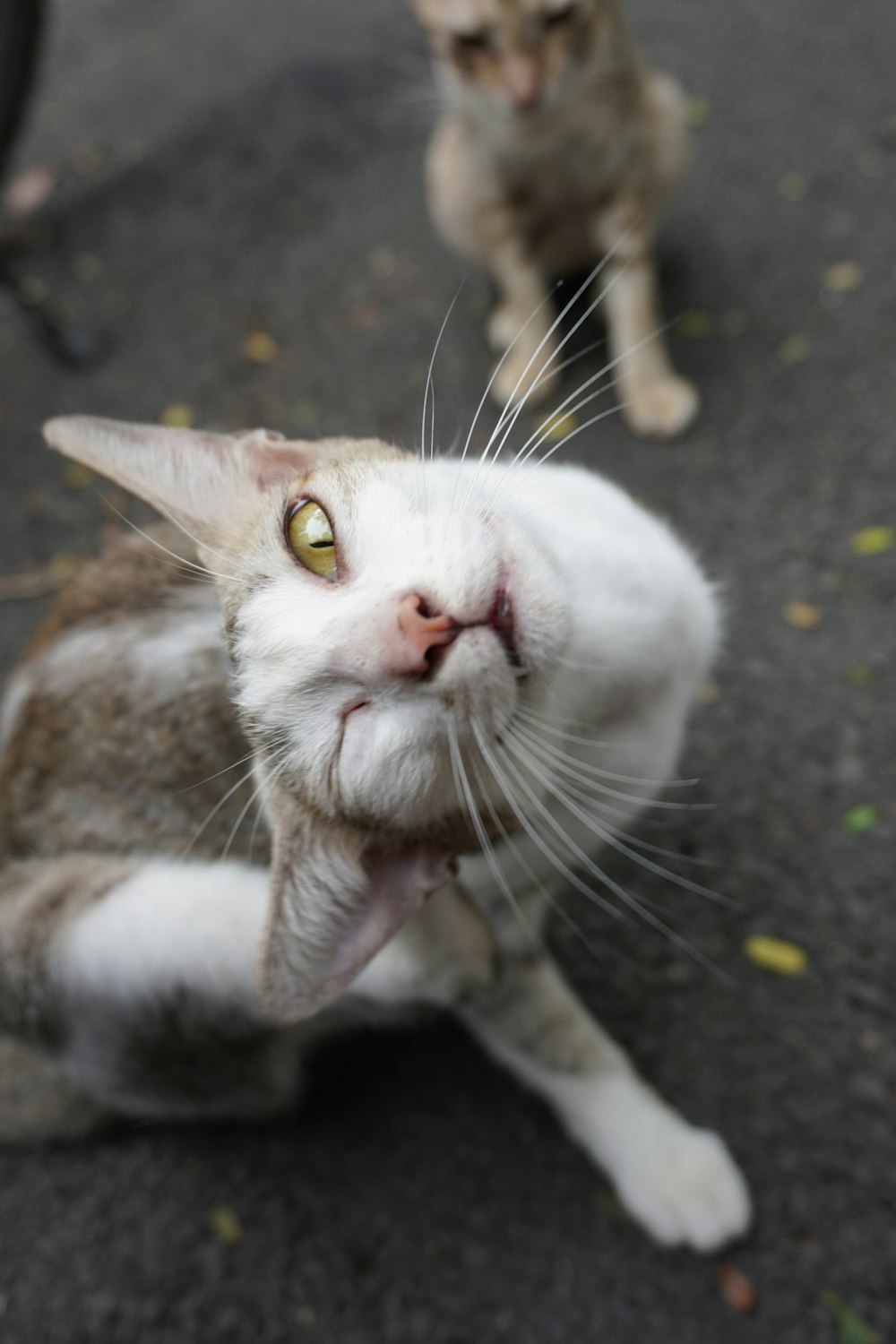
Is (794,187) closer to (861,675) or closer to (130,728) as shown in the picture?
(861,675)

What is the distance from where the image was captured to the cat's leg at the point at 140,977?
1.26m

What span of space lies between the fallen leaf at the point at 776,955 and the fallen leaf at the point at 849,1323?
1.51 ft

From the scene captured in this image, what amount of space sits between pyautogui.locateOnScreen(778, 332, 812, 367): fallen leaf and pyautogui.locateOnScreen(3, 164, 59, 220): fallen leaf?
2.74m

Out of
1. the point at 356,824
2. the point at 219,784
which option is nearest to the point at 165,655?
the point at 219,784

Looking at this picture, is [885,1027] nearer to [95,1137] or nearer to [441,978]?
[441,978]

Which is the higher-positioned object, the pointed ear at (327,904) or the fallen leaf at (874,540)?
the fallen leaf at (874,540)

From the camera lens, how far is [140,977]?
1.28 m

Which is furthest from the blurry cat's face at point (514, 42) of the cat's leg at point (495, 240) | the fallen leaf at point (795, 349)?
the fallen leaf at point (795, 349)

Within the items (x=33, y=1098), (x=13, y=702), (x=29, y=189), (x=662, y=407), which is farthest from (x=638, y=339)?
(x=29, y=189)

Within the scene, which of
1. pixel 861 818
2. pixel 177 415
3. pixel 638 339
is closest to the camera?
pixel 861 818

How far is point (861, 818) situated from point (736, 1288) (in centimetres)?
78

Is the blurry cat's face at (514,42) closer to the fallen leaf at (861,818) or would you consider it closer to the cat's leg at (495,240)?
the cat's leg at (495,240)

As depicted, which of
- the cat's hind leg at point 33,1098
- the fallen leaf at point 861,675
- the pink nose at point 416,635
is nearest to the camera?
the pink nose at point 416,635

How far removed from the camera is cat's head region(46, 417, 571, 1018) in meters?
0.88
